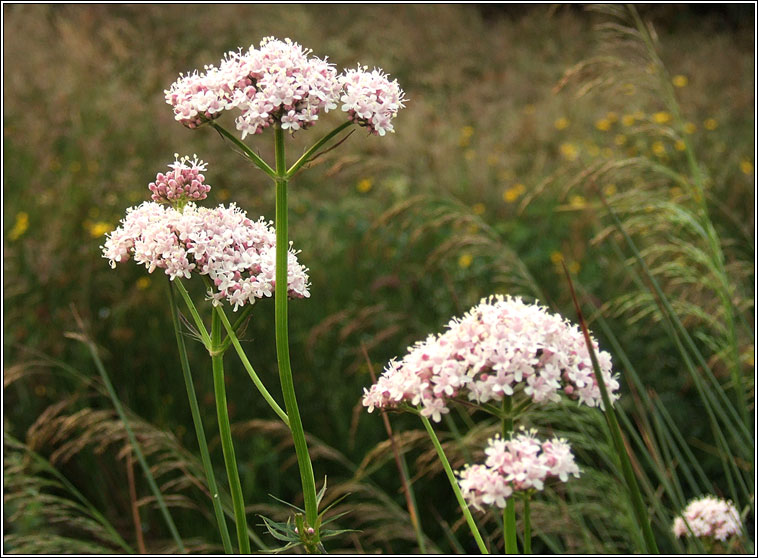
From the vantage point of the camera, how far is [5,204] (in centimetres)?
543

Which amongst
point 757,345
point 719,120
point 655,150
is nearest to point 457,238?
point 757,345

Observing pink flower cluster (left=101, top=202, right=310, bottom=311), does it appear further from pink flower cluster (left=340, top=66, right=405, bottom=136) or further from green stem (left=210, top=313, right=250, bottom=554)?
pink flower cluster (left=340, top=66, right=405, bottom=136)

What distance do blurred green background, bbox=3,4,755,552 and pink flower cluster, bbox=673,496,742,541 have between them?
501mm

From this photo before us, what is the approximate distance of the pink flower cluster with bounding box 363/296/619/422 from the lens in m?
1.19

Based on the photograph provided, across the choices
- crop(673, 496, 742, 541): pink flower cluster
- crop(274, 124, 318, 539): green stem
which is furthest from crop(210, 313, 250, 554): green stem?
crop(673, 496, 742, 541): pink flower cluster

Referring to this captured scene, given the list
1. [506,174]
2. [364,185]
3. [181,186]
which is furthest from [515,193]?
[181,186]

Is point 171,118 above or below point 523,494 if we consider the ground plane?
above

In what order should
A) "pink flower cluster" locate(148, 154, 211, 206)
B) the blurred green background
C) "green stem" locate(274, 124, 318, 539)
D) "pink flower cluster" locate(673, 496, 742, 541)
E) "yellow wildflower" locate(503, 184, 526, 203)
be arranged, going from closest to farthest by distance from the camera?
"green stem" locate(274, 124, 318, 539), "pink flower cluster" locate(148, 154, 211, 206), "pink flower cluster" locate(673, 496, 742, 541), the blurred green background, "yellow wildflower" locate(503, 184, 526, 203)

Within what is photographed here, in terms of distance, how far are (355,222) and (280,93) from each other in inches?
173

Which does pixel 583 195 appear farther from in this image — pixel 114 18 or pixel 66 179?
pixel 114 18

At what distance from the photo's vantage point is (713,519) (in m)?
2.36

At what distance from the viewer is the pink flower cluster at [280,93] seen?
4.45ft

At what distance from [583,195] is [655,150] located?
3.30 ft

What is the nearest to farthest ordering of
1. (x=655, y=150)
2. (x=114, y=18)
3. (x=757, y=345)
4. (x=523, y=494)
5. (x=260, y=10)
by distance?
(x=523, y=494)
(x=757, y=345)
(x=655, y=150)
(x=114, y=18)
(x=260, y=10)
